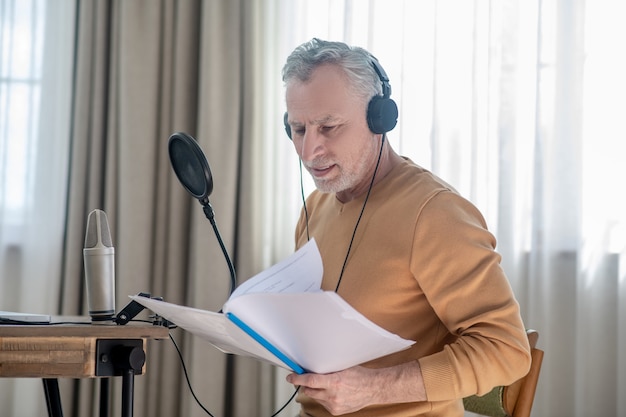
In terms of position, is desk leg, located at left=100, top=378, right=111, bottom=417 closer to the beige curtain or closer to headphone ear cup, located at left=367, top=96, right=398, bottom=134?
headphone ear cup, located at left=367, top=96, right=398, bottom=134

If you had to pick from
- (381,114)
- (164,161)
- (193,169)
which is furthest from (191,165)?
(164,161)

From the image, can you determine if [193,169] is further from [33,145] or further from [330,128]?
[33,145]

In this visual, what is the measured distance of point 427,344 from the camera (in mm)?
Result: 1354

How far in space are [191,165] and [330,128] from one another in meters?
0.27

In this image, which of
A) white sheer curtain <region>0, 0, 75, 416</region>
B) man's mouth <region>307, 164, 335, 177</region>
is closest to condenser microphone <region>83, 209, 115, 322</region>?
man's mouth <region>307, 164, 335, 177</region>

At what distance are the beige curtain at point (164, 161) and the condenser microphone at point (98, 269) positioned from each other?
144cm

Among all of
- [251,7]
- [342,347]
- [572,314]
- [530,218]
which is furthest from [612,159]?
[342,347]

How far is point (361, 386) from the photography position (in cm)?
116

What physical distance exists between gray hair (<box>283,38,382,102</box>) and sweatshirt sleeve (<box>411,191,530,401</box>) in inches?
12.2

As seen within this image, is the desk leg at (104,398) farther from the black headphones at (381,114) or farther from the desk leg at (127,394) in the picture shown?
the black headphones at (381,114)

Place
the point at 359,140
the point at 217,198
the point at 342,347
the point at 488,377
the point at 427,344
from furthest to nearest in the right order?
the point at 217,198 → the point at 359,140 → the point at 427,344 → the point at 488,377 → the point at 342,347

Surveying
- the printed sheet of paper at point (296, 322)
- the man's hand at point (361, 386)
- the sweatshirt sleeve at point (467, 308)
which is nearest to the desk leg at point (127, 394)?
the printed sheet of paper at point (296, 322)

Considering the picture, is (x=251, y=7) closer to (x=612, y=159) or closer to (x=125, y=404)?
(x=612, y=159)

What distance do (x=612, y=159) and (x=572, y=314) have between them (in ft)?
1.87
